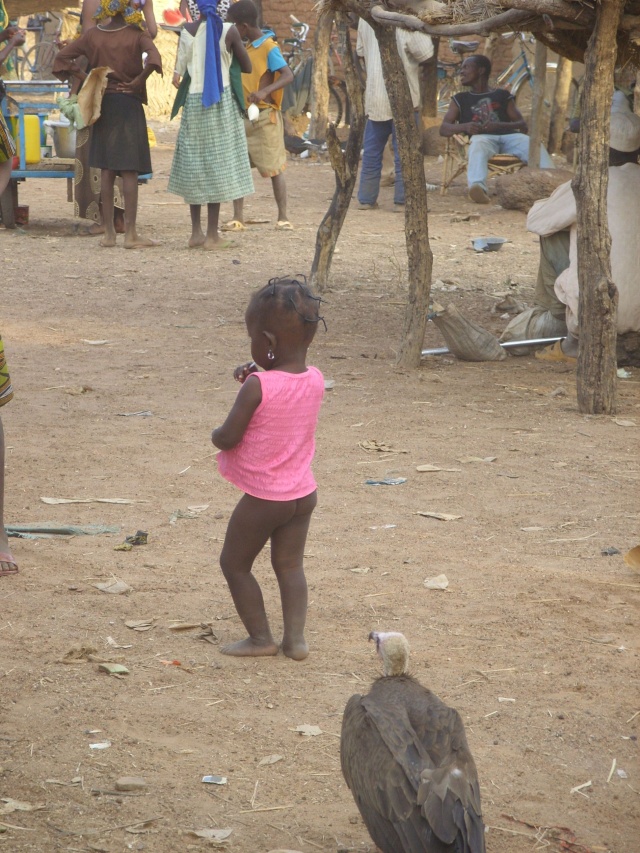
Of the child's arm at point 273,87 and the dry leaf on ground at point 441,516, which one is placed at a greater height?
the child's arm at point 273,87

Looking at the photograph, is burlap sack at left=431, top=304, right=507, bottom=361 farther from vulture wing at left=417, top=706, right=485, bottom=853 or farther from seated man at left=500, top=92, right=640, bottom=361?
vulture wing at left=417, top=706, right=485, bottom=853

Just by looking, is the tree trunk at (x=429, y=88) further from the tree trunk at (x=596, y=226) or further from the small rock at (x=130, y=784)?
the small rock at (x=130, y=784)

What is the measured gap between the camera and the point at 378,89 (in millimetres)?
12711

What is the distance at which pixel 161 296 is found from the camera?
29.3 ft

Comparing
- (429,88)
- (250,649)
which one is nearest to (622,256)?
(250,649)

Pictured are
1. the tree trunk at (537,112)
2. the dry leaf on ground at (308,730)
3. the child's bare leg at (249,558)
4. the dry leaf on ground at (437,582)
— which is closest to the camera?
the dry leaf on ground at (308,730)

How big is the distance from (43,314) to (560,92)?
10156 millimetres

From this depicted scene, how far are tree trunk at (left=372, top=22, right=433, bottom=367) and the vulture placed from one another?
14.9ft

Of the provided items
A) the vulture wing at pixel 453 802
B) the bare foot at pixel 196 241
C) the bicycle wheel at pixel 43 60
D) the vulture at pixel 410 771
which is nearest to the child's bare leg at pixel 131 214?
the bare foot at pixel 196 241

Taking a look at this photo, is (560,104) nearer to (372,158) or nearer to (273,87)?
(372,158)

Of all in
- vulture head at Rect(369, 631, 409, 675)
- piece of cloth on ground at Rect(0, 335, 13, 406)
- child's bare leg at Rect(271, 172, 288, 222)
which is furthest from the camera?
child's bare leg at Rect(271, 172, 288, 222)

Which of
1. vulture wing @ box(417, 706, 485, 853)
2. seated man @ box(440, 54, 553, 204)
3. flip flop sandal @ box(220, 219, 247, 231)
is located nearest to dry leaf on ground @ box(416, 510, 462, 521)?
vulture wing @ box(417, 706, 485, 853)

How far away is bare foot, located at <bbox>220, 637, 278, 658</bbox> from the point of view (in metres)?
3.38

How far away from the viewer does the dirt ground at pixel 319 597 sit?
8.75 feet
